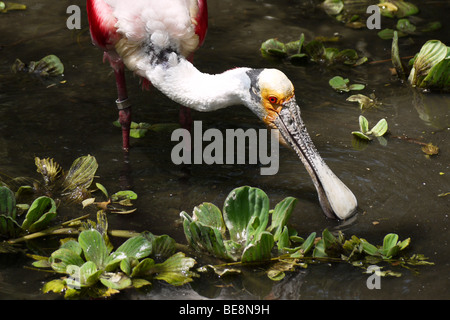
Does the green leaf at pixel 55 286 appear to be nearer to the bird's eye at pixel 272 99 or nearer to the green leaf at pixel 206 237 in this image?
the green leaf at pixel 206 237

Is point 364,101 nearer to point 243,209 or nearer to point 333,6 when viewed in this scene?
point 333,6

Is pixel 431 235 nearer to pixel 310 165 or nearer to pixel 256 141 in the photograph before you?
pixel 310 165

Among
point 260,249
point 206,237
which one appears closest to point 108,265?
point 206,237

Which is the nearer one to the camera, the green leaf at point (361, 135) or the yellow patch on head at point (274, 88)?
the yellow patch on head at point (274, 88)

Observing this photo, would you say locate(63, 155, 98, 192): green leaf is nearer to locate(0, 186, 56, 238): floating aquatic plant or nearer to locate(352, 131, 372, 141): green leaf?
locate(0, 186, 56, 238): floating aquatic plant

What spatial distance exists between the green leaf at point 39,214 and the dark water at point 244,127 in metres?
0.10

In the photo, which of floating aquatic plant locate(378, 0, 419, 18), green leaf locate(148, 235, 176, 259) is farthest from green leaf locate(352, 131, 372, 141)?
floating aquatic plant locate(378, 0, 419, 18)

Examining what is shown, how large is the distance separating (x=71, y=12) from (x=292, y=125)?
3.91 meters

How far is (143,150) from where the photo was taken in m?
5.08

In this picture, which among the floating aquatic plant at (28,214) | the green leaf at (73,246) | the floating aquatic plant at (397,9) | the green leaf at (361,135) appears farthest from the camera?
the floating aquatic plant at (397,9)

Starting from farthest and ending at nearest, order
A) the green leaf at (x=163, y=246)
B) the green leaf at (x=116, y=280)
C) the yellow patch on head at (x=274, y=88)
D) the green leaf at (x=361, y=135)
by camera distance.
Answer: the green leaf at (x=361, y=135) < the yellow patch on head at (x=274, y=88) < the green leaf at (x=163, y=246) < the green leaf at (x=116, y=280)

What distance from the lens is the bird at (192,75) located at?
162 inches

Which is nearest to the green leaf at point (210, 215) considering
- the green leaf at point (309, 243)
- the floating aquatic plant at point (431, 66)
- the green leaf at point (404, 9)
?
the green leaf at point (309, 243)

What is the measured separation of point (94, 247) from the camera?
3.50 m
